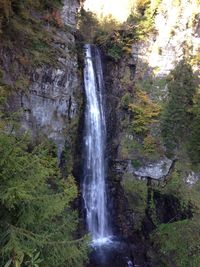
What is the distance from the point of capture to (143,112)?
15977mm

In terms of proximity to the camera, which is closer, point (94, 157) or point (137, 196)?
point (137, 196)

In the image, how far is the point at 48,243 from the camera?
4676 mm

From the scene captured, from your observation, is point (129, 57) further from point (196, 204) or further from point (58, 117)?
point (196, 204)

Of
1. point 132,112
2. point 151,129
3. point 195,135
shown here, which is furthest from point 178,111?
point 132,112

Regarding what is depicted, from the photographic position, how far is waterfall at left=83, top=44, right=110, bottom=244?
14.5m

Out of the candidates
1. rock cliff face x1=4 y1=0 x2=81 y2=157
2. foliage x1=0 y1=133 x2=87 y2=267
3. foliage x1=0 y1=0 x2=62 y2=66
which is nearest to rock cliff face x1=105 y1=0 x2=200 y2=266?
rock cliff face x1=4 y1=0 x2=81 y2=157

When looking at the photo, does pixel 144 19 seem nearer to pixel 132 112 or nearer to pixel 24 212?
pixel 132 112

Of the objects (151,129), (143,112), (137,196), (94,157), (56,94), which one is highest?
(56,94)

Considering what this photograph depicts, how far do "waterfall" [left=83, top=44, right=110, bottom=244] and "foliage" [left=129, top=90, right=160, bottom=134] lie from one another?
1728 millimetres

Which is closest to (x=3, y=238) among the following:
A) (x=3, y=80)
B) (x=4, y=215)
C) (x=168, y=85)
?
(x=4, y=215)

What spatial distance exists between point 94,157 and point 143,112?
3523 millimetres

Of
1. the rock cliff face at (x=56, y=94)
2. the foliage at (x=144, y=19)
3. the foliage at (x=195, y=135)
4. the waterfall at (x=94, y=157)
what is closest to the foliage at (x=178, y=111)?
the foliage at (x=195, y=135)

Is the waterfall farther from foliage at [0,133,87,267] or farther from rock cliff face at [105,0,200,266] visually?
foliage at [0,133,87,267]

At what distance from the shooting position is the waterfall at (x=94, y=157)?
14500 mm
